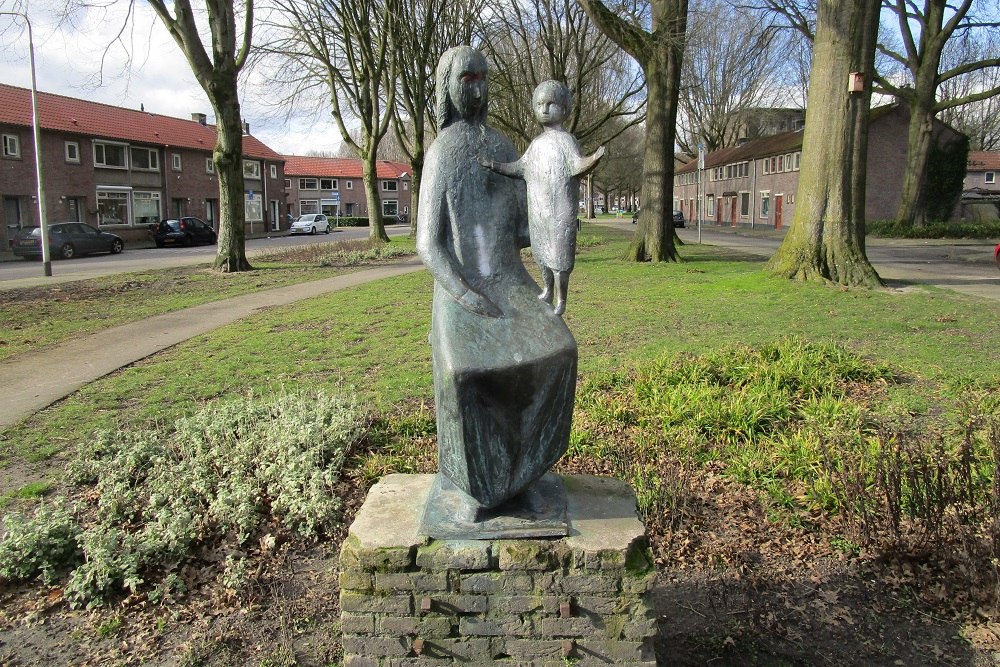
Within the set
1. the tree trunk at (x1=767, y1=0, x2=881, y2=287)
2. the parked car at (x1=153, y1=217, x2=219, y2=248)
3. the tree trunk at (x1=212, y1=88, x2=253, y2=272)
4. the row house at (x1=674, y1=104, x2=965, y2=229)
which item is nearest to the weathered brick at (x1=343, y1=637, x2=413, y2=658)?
the tree trunk at (x1=767, y1=0, x2=881, y2=287)

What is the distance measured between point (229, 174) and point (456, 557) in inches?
658

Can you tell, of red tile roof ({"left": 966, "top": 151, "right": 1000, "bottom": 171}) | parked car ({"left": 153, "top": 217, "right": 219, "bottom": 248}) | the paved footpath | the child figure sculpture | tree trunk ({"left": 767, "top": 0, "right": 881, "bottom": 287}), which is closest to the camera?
the child figure sculpture

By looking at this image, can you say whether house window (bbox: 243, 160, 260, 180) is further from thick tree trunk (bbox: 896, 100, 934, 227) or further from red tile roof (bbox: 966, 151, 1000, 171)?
red tile roof (bbox: 966, 151, 1000, 171)

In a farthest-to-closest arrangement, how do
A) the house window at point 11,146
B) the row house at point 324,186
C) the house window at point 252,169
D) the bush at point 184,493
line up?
the row house at point 324,186
the house window at point 252,169
the house window at point 11,146
the bush at point 184,493

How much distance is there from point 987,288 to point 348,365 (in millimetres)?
12414

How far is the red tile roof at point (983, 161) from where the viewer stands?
207 ft

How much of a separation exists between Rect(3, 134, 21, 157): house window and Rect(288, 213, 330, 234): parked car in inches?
704

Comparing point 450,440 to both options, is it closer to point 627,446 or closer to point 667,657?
point 667,657

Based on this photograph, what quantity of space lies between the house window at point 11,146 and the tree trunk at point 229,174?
1863cm

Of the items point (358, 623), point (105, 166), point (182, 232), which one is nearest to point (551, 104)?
point (358, 623)

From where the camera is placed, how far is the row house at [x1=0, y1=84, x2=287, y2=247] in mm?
30953

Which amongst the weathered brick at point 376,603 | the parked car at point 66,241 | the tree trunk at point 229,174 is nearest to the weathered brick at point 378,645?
the weathered brick at point 376,603

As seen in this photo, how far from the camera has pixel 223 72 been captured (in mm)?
17094

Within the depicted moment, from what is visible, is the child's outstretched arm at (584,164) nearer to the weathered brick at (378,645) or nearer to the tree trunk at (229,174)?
the weathered brick at (378,645)
